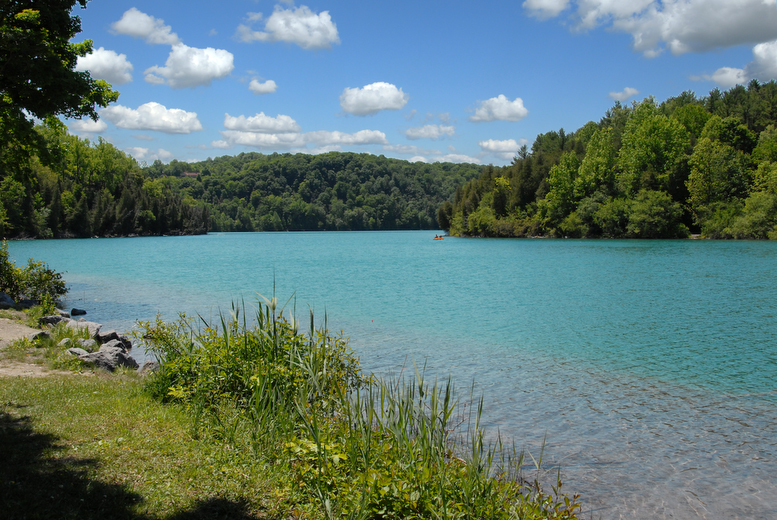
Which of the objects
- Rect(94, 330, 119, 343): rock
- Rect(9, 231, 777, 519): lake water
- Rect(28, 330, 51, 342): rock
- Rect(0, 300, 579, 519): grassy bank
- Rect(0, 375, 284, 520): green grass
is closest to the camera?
Rect(0, 375, 284, 520): green grass

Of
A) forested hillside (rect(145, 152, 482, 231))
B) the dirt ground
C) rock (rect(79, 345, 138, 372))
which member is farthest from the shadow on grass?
forested hillside (rect(145, 152, 482, 231))

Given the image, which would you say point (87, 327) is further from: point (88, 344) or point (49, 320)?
point (49, 320)

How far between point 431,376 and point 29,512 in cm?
858

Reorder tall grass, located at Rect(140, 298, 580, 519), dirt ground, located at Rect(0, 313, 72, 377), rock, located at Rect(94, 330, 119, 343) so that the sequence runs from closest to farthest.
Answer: tall grass, located at Rect(140, 298, 580, 519) < dirt ground, located at Rect(0, 313, 72, 377) < rock, located at Rect(94, 330, 119, 343)

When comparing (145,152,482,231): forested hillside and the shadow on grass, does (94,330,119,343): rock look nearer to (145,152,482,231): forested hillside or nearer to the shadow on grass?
the shadow on grass

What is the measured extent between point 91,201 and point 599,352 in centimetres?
11180

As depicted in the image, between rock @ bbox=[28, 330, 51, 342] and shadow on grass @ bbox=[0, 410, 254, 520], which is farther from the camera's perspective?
rock @ bbox=[28, 330, 51, 342]

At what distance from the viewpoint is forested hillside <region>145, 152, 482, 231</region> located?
18600 centimetres

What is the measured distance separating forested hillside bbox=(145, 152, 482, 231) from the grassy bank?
17896 centimetres

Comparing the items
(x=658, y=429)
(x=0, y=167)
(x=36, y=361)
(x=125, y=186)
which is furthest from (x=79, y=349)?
(x=125, y=186)

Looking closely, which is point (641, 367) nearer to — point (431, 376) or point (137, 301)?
point (431, 376)

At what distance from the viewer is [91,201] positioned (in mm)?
104625

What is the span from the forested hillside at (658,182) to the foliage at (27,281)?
69474 mm

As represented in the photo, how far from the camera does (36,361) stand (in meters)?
9.94
